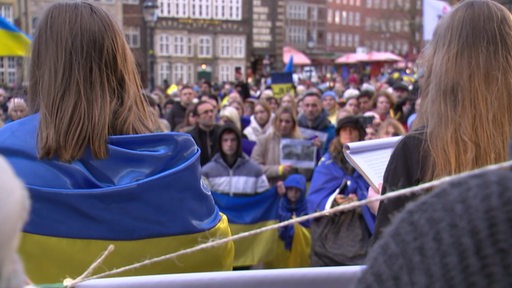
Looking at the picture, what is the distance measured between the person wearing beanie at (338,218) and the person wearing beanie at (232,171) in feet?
2.87

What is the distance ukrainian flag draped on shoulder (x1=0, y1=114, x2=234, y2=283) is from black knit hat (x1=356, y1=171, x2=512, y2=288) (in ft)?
3.90

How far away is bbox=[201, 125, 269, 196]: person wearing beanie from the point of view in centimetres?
554

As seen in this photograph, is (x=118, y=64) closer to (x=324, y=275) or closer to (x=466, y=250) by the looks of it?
(x=324, y=275)

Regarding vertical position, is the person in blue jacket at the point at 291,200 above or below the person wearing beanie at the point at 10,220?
below

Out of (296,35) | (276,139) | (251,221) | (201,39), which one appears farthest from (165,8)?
(251,221)

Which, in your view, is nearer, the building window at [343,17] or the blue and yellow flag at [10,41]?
the blue and yellow flag at [10,41]

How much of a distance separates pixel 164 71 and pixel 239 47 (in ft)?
22.8

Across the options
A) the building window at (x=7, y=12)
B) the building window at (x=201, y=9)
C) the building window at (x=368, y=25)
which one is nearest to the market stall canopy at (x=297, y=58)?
the building window at (x=201, y=9)

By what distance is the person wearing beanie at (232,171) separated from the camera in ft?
18.2

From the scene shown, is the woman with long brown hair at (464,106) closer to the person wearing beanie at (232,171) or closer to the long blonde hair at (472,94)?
the long blonde hair at (472,94)

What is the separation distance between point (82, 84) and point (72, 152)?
0.81ft

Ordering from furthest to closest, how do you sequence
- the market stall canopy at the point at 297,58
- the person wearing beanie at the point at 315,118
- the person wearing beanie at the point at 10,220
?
the market stall canopy at the point at 297,58 < the person wearing beanie at the point at 315,118 < the person wearing beanie at the point at 10,220

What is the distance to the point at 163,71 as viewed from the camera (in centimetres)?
4988

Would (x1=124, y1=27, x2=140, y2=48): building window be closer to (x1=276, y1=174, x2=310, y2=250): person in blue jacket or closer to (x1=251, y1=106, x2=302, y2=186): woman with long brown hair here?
(x1=251, y1=106, x2=302, y2=186): woman with long brown hair
